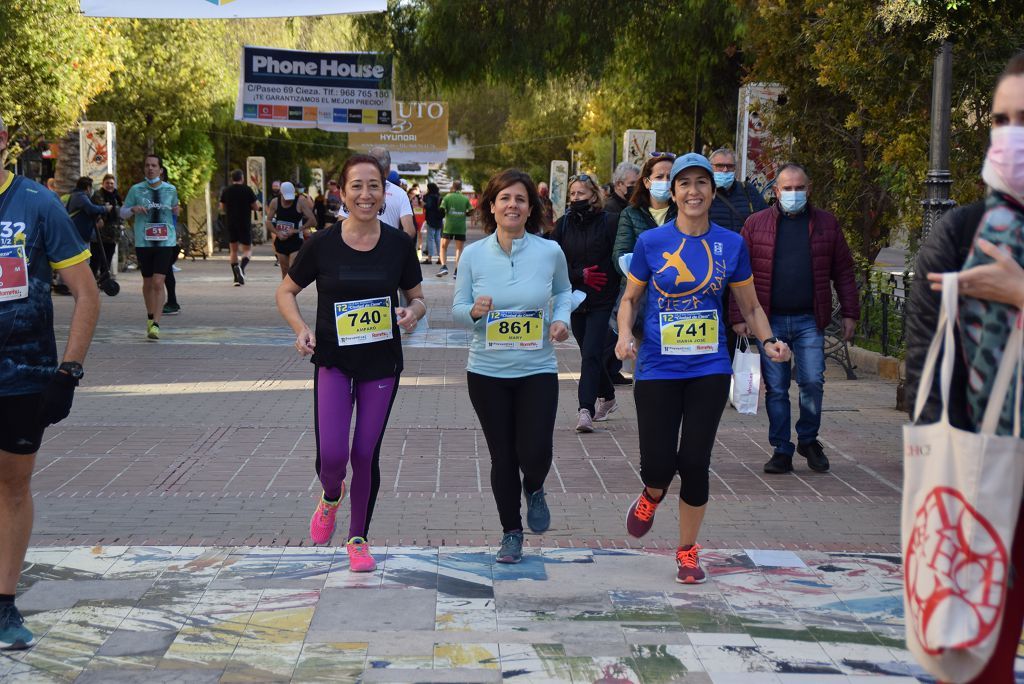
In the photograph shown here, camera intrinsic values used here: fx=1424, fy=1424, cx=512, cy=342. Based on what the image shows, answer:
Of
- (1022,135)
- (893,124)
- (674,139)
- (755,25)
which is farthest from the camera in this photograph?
(674,139)

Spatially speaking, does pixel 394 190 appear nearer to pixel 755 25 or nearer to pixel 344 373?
pixel 755 25

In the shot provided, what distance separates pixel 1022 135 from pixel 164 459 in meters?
6.68

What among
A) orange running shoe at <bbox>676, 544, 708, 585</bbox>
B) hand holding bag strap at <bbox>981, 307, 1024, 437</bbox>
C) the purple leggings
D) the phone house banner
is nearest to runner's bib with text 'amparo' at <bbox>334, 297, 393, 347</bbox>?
the purple leggings

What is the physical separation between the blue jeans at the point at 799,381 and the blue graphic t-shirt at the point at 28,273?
5.00 metres

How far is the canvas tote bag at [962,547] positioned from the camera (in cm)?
307

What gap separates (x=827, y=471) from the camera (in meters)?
9.04

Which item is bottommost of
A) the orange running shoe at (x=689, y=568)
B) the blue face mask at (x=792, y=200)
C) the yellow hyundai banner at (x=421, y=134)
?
the orange running shoe at (x=689, y=568)

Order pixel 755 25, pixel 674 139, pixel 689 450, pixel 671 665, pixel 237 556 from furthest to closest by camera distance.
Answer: pixel 674 139
pixel 755 25
pixel 237 556
pixel 689 450
pixel 671 665

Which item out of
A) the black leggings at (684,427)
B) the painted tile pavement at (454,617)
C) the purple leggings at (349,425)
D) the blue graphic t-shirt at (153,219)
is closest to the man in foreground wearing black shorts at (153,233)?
the blue graphic t-shirt at (153,219)

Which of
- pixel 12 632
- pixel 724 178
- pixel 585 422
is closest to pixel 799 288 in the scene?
pixel 724 178

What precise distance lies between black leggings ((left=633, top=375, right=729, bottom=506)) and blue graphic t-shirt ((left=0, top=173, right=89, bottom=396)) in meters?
2.45

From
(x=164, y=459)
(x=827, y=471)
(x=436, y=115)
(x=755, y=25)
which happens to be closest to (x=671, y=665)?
(x=827, y=471)

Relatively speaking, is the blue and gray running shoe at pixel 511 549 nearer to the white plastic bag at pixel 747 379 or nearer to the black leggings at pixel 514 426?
the black leggings at pixel 514 426

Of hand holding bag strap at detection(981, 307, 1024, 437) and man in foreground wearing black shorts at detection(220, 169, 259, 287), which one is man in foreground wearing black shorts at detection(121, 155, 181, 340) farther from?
hand holding bag strap at detection(981, 307, 1024, 437)
